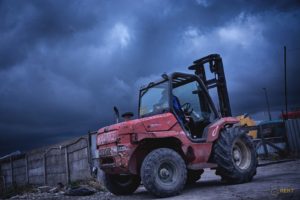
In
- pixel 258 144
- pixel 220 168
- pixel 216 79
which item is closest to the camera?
pixel 220 168

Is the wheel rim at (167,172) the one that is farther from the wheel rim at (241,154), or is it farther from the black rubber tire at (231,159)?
the wheel rim at (241,154)

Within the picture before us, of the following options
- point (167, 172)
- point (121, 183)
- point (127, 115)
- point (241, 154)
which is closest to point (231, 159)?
point (241, 154)

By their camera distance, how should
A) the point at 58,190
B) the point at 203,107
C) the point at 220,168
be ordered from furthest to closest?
1. the point at 58,190
2. the point at 203,107
3. the point at 220,168

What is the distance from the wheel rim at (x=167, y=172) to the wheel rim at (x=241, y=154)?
6.59 feet

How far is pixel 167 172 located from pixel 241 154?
2.54 m

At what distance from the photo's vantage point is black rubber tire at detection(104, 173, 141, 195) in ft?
29.3

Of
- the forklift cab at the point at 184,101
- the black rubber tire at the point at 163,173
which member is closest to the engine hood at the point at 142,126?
the forklift cab at the point at 184,101

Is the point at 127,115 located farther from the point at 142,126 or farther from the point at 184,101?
the point at 184,101

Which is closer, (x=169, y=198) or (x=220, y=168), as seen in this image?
(x=169, y=198)

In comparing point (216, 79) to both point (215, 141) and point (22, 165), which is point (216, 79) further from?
point (22, 165)

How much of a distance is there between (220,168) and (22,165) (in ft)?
52.6

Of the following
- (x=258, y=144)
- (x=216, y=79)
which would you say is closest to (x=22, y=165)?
(x=258, y=144)

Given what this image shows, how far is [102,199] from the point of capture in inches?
337

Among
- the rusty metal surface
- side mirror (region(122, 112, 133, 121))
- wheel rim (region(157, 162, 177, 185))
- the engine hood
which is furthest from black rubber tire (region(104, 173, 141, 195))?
wheel rim (region(157, 162, 177, 185))
